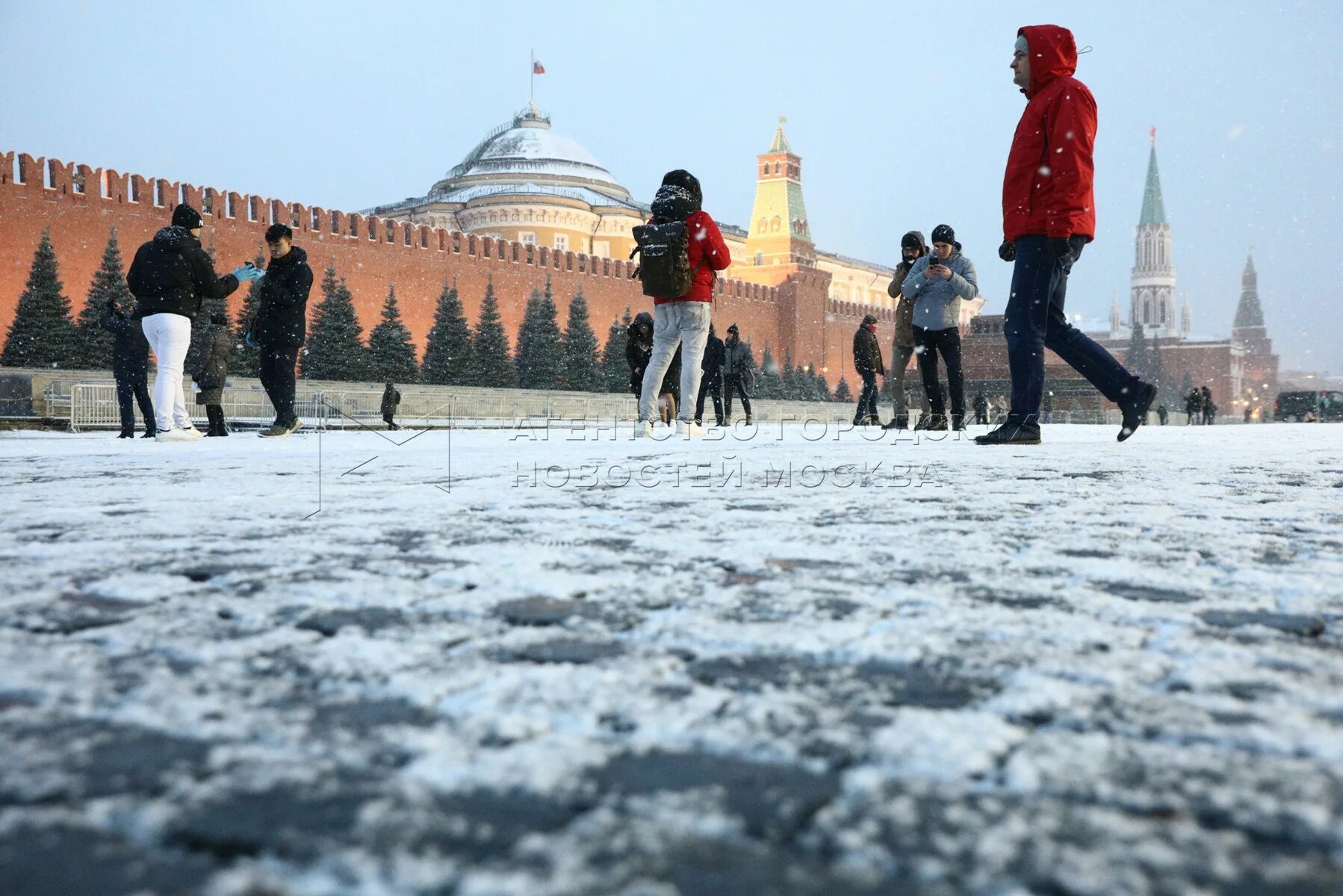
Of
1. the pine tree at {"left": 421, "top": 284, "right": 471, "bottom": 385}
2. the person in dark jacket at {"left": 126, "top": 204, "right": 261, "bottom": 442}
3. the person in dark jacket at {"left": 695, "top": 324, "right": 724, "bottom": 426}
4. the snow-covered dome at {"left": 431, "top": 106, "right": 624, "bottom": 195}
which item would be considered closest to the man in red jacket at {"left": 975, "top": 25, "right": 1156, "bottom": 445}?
the person in dark jacket at {"left": 126, "top": 204, "right": 261, "bottom": 442}

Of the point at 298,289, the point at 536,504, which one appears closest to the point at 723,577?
the point at 536,504

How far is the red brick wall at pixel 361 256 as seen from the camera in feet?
75.5

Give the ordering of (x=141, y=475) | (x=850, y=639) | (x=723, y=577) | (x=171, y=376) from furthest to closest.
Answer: (x=171, y=376), (x=141, y=475), (x=723, y=577), (x=850, y=639)

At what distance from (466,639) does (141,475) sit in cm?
267

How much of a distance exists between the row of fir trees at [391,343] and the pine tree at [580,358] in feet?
0.10

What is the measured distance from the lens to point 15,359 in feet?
68.5

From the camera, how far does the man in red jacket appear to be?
4.35 meters

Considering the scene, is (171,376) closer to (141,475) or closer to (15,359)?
(141,475)

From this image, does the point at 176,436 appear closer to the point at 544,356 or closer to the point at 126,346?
the point at 126,346

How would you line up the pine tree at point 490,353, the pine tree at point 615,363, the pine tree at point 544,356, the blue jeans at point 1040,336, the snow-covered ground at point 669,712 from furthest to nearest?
the pine tree at point 615,363 < the pine tree at point 544,356 < the pine tree at point 490,353 < the blue jeans at point 1040,336 < the snow-covered ground at point 669,712

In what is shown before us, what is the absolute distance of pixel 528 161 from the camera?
49875 millimetres

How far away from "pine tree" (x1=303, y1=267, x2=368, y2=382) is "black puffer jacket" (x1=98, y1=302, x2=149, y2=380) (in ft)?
57.9

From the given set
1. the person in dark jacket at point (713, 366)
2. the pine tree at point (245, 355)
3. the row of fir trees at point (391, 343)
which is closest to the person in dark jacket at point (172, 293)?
the person in dark jacket at point (713, 366)

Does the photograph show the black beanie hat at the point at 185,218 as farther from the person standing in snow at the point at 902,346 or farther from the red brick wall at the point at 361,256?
the red brick wall at the point at 361,256
